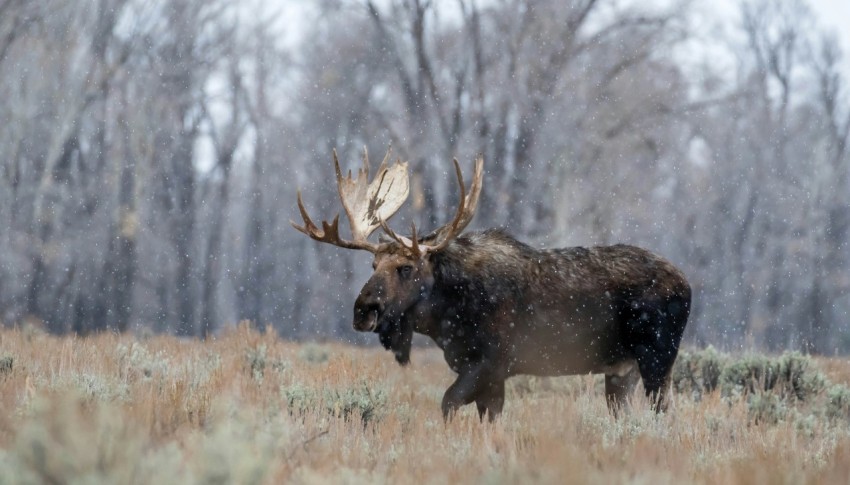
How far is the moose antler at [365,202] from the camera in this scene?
807 cm

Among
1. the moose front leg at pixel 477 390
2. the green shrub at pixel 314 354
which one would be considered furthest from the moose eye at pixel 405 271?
the green shrub at pixel 314 354

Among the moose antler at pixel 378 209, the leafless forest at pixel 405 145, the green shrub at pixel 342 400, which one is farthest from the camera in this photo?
the leafless forest at pixel 405 145

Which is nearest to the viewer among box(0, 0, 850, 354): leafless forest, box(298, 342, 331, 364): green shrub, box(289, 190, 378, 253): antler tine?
box(289, 190, 378, 253): antler tine

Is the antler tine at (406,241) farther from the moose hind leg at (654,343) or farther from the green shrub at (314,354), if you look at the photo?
the green shrub at (314,354)

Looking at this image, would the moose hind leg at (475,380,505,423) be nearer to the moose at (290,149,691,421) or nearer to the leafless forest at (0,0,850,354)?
the moose at (290,149,691,421)

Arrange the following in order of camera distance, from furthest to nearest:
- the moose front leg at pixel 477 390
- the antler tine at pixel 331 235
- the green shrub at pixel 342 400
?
the antler tine at pixel 331 235 → the moose front leg at pixel 477 390 → the green shrub at pixel 342 400

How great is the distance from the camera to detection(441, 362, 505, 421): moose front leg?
284 inches

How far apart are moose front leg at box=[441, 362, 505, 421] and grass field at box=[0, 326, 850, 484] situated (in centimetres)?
17

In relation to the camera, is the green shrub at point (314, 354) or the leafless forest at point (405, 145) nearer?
the green shrub at point (314, 354)

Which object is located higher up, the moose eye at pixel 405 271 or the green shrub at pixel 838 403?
the moose eye at pixel 405 271

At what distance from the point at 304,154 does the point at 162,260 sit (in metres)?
7.21

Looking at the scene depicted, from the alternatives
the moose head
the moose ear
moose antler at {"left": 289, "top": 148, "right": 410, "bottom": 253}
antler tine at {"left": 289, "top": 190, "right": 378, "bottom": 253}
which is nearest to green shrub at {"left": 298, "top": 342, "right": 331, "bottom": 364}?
moose antler at {"left": 289, "top": 148, "right": 410, "bottom": 253}

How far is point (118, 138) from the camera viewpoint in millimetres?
31828

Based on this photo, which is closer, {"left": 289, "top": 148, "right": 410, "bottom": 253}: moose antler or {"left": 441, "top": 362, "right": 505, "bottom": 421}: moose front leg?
{"left": 441, "top": 362, "right": 505, "bottom": 421}: moose front leg
